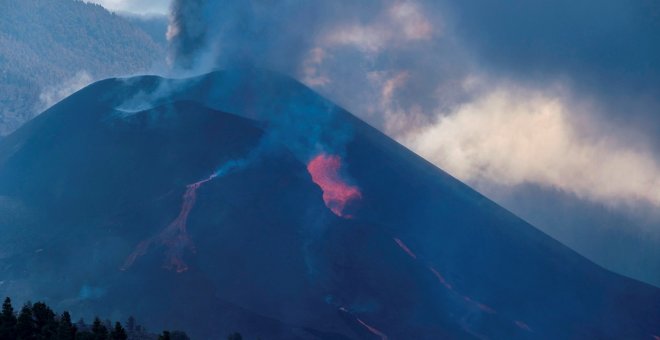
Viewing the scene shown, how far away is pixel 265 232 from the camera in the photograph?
97.6 metres

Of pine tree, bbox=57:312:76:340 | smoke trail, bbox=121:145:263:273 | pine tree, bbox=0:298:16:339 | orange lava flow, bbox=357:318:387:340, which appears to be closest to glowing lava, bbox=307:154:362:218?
smoke trail, bbox=121:145:263:273

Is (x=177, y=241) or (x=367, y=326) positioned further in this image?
(x=177, y=241)

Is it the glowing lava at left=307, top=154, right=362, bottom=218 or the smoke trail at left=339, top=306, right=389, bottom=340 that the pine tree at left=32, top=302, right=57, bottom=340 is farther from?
the glowing lava at left=307, top=154, right=362, bottom=218

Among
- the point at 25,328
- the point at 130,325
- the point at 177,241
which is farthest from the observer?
the point at 177,241

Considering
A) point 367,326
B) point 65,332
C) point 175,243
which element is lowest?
point 65,332

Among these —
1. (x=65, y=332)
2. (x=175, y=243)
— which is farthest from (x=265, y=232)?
(x=65, y=332)

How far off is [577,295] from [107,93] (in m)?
63.5

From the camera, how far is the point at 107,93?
118m

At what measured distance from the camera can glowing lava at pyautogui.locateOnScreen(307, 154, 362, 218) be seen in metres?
103

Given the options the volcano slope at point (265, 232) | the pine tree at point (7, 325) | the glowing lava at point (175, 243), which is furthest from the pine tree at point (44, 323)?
the glowing lava at point (175, 243)

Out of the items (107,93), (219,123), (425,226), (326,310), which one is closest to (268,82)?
(219,123)

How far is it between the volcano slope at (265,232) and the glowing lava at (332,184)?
24 centimetres

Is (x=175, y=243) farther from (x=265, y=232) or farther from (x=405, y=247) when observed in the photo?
(x=405, y=247)

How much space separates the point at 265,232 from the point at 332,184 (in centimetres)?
1189
